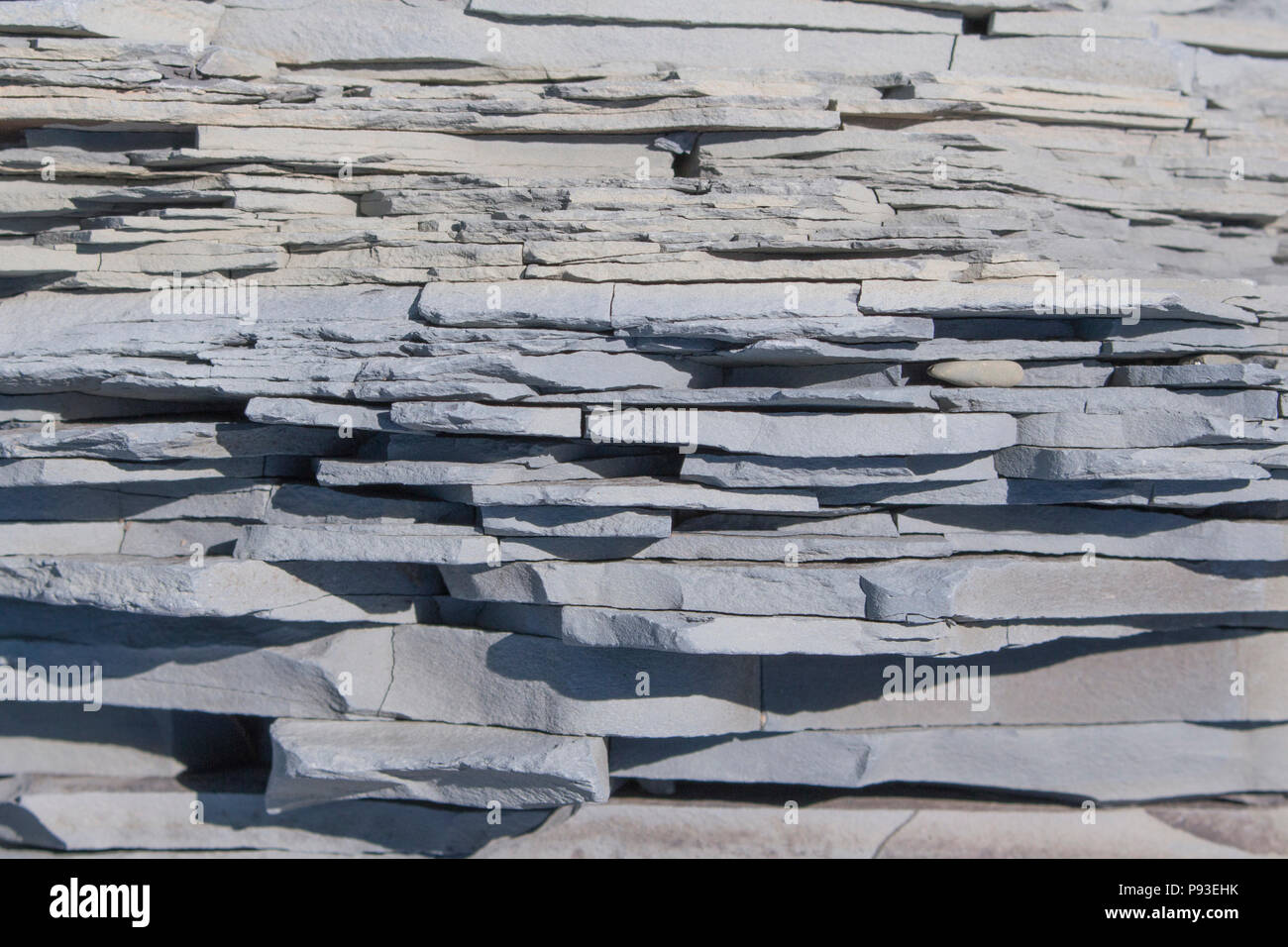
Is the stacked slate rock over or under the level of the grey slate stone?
over

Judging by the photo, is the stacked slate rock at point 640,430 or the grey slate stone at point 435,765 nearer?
the stacked slate rock at point 640,430

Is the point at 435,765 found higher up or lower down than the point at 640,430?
lower down

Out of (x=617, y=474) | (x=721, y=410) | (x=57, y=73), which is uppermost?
(x=57, y=73)

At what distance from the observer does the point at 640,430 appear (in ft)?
11.8

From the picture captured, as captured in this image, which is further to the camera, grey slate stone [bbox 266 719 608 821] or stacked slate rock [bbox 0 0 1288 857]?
grey slate stone [bbox 266 719 608 821]

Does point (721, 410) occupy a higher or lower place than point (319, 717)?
higher

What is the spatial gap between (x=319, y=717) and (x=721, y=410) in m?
2.14

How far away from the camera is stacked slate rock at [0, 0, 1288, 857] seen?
3.64m

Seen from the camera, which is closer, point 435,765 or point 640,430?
point 640,430

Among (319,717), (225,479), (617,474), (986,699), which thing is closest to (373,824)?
(319,717)

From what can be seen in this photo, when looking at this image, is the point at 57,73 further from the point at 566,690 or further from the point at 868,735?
the point at 868,735

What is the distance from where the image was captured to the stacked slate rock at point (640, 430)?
143 inches

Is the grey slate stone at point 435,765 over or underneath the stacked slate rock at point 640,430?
underneath

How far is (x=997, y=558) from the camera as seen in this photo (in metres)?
3.76
